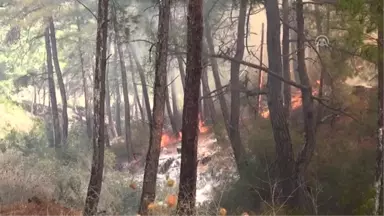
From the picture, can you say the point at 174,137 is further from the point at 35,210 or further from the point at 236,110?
the point at 35,210

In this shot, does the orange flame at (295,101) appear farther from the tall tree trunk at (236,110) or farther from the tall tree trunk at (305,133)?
the tall tree trunk at (305,133)

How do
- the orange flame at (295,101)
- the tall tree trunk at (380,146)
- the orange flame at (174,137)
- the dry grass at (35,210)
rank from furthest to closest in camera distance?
the orange flame at (174,137) → the orange flame at (295,101) → the dry grass at (35,210) → the tall tree trunk at (380,146)

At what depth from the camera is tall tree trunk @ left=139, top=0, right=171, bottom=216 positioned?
927cm

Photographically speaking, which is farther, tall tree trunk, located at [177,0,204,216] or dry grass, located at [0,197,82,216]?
dry grass, located at [0,197,82,216]

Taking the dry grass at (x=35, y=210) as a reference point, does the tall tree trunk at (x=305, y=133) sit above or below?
above

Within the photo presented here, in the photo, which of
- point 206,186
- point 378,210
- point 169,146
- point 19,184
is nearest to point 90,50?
point 169,146

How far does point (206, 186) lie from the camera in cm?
1700

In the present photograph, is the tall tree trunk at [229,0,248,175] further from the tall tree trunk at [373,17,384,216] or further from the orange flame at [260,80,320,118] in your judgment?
the tall tree trunk at [373,17,384,216]

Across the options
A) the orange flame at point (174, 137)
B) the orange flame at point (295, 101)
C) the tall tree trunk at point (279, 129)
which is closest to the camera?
the tall tree trunk at point (279, 129)

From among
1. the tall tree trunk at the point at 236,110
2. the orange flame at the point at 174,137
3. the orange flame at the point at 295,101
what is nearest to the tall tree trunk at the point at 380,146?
the tall tree trunk at the point at 236,110

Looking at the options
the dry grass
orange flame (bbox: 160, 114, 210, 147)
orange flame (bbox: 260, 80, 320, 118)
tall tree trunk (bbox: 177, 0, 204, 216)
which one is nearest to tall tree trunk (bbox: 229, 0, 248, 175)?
orange flame (bbox: 260, 80, 320, 118)

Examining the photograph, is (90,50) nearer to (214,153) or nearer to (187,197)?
(214,153)

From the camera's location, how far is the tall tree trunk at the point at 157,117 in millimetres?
9266

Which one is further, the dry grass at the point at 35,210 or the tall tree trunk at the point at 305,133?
the tall tree trunk at the point at 305,133
